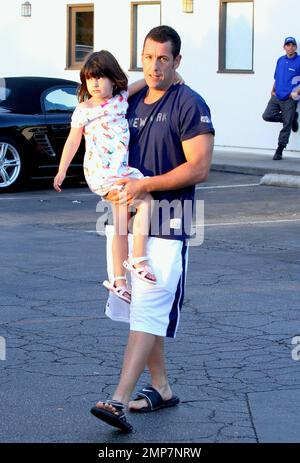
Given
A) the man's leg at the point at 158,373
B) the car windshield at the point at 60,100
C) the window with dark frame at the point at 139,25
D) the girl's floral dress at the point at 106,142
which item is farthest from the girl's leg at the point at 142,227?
the window with dark frame at the point at 139,25

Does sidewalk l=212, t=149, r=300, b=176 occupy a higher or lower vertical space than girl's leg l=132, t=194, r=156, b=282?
lower

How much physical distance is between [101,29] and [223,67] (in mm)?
3568

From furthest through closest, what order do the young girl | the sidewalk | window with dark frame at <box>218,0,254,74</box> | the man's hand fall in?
window with dark frame at <box>218,0,254,74</box>
the sidewalk
the young girl
the man's hand

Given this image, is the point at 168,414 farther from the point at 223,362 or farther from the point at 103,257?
the point at 103,257

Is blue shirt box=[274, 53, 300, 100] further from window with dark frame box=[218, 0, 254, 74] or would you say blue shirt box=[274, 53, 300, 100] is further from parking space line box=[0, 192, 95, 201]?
parking space line box=[0, 192, 95, 201]

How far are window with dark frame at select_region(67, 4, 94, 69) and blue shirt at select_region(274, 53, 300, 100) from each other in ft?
20.6

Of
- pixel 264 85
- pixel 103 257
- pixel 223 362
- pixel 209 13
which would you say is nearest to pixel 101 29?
pixel 209 13

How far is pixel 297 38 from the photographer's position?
65.3ft

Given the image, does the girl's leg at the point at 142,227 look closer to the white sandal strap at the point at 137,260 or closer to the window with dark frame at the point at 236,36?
the white sandal strap at the point at 137,260

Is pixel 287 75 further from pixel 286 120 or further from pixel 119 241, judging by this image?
pixel 119 241

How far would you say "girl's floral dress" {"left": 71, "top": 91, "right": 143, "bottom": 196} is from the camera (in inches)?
235

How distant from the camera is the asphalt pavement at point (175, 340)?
5.95 m

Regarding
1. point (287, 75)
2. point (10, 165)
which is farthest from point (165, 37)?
point (287, 75)

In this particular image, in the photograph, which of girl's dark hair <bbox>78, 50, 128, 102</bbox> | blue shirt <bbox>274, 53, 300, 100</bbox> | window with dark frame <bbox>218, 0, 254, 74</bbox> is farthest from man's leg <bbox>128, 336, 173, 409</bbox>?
window with dark frame <bbox>218, 0, 254, 74</bbox>
